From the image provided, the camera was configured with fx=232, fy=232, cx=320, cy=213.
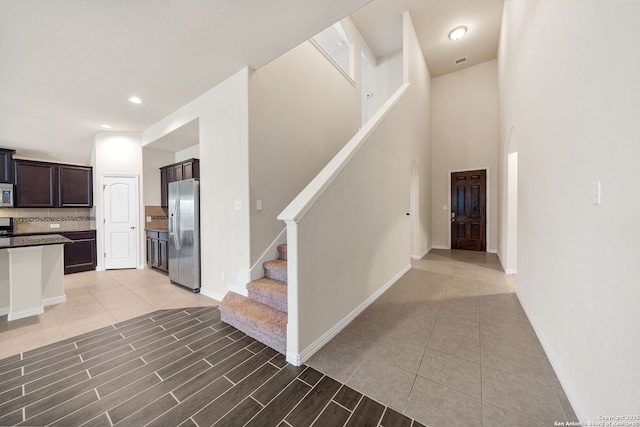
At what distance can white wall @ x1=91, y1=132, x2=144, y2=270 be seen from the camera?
493 cm

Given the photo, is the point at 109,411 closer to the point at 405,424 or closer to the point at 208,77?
the point at 405,424

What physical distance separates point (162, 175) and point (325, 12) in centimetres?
499

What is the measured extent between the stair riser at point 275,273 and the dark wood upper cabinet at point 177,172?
256cm

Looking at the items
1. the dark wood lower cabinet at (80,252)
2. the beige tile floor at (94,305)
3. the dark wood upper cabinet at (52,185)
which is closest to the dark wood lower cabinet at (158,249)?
the beige tile floor at (94,305)

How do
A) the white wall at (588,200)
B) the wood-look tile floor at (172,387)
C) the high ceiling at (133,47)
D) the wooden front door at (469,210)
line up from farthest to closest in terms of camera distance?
the wooden front door at (469,210)
the high ceiling at (133,47)
the wood-look tile floor at (172,387)
the white wall at (588,200)

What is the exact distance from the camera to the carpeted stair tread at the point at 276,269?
2.68 metres

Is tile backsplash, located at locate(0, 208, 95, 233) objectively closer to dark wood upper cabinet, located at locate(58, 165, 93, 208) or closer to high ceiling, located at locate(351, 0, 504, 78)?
dark wood upper cabinet, located at locate(58, 165, 93, 208)

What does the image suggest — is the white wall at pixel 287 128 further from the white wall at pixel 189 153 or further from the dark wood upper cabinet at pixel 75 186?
the dark wood upper cabinet at pixel 75 186

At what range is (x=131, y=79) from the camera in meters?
3.03

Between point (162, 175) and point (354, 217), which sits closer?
point (354, 217)

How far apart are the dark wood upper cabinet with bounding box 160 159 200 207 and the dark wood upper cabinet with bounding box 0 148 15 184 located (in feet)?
8.05

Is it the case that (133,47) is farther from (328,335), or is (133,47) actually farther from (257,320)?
(328,335)

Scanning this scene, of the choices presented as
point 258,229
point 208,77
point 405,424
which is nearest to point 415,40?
point 208,77

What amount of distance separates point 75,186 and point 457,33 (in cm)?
891
